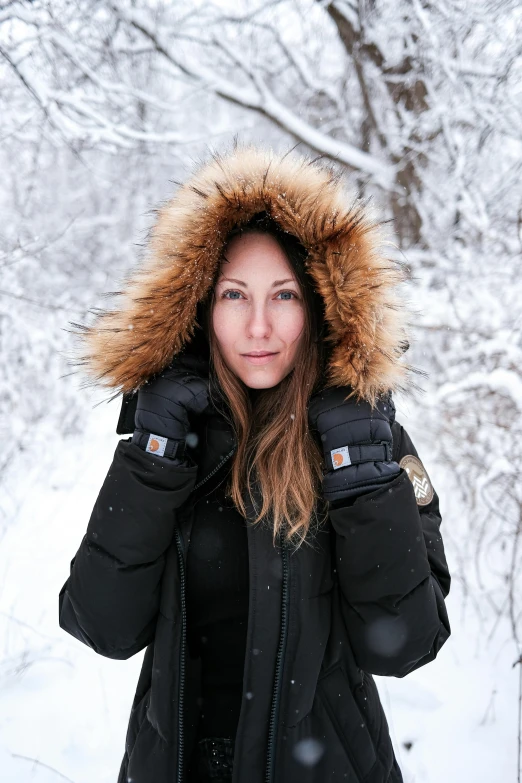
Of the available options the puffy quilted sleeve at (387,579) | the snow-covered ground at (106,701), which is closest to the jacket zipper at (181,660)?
the puffy quilted sleeve at (387,579)

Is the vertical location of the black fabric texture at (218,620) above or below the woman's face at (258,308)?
below

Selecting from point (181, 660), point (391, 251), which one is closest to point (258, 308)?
point (181, 660)

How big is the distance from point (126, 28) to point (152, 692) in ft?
19.4

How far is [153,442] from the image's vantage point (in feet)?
4.61

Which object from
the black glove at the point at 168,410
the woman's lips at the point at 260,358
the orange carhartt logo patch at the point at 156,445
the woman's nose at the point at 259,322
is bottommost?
the orange carhartt logo patch at the point at 156,445

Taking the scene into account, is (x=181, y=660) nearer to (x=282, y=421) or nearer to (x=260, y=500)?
(x=260, y=500)

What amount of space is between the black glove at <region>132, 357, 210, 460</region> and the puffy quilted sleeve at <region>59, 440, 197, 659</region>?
0.04 metres

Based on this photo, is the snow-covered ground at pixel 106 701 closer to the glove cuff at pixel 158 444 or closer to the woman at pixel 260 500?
the woman at pixel 260 500

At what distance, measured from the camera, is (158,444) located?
140 cm

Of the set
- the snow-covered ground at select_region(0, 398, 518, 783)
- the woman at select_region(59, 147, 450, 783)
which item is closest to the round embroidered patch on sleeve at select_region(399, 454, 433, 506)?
the woman at select_region(59, 147, 450, 783)

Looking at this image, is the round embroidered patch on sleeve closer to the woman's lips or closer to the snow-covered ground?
the woman's lips

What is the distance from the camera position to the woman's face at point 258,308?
4.92 feet

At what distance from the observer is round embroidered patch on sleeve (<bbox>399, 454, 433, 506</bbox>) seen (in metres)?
1.58

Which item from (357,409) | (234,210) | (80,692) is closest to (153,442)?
(357,409)
